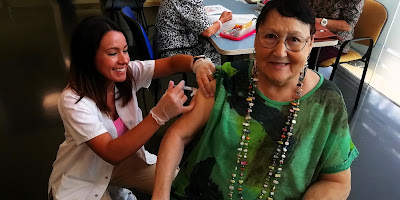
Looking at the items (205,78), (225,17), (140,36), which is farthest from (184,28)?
(205,78)

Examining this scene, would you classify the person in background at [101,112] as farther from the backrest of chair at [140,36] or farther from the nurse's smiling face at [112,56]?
the backrest of chair at [140,36]

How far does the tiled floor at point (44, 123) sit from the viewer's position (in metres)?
2.27

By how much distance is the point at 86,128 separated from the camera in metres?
1.31

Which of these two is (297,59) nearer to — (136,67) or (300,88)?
(300,88)

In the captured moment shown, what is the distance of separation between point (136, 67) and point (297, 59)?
0.91 meters

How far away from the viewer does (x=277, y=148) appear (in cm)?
115

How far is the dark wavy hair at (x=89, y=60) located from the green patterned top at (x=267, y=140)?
1.68ft

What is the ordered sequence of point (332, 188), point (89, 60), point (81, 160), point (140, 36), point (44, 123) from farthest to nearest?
point (44, 123) < point (140, 36) < point (81, 160) < point (89, 60) < point (332, 188)

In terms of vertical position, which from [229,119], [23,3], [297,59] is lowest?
[23,3]

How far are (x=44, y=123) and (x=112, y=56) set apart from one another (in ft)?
5.87

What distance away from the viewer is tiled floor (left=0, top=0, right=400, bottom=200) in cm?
227

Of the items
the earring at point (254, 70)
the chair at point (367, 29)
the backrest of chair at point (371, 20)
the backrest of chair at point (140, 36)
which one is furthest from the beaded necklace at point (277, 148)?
the backrest of chair at point (371, 20)

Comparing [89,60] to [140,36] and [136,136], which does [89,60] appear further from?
[140,36]

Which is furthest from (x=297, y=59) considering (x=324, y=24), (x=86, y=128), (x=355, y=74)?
(x=355, y=74)
